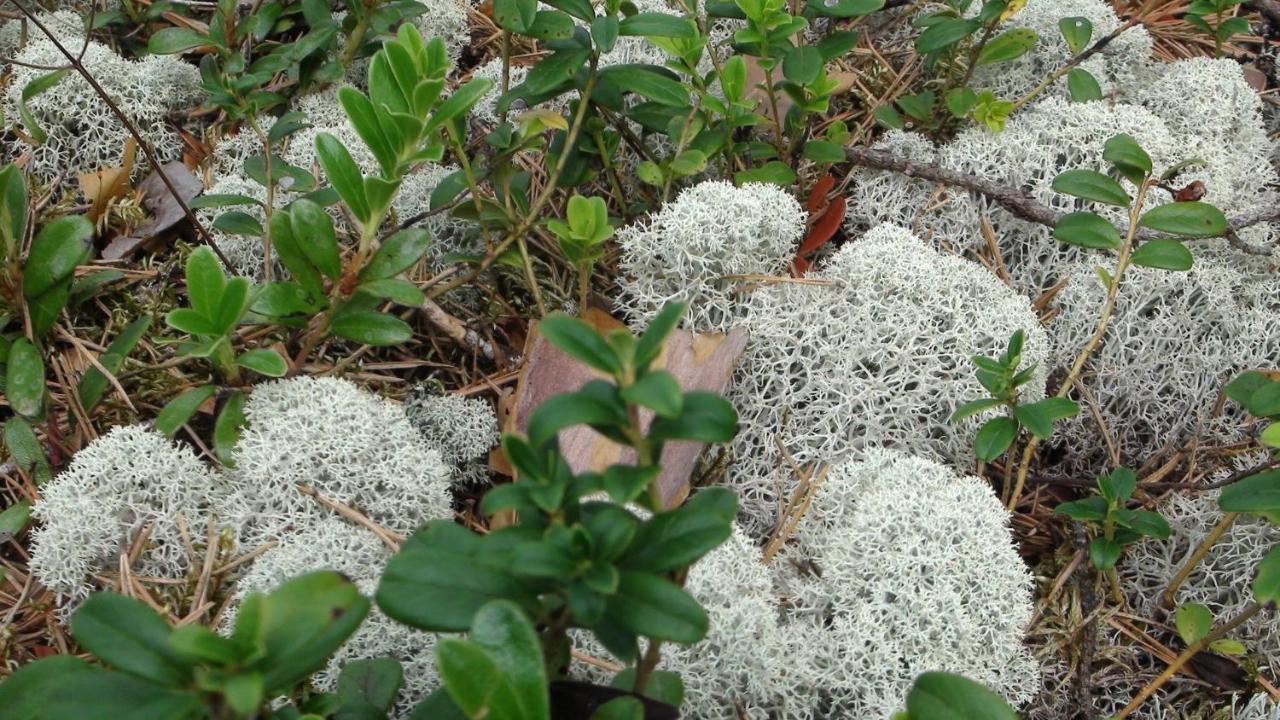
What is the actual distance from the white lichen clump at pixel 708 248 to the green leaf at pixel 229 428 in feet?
3.19

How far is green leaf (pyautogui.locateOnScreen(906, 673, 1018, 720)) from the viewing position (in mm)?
1577

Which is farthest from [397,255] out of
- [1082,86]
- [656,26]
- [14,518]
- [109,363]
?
[1082,86]

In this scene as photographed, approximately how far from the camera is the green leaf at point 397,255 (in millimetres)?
2303

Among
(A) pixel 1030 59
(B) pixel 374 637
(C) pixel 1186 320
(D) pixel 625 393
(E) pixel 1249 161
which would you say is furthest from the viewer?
(A) pixel 1030 59

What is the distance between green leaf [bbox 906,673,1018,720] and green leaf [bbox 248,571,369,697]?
0.89m

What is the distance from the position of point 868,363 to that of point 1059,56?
1386 millimetres

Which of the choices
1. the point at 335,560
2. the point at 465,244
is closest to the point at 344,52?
the point at 465,244

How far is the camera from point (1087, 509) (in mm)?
2242

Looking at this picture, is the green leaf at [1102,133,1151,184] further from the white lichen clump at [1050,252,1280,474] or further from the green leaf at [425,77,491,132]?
the green leaf at [425,77,491,132]

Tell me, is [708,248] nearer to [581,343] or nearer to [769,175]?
[769,175]

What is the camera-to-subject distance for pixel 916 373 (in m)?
2.49

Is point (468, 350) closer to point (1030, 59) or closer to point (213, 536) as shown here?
point (213, 536)

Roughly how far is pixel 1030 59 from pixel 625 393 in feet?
8.00

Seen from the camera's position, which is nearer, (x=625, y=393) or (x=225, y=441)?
(x=625, y=393)
